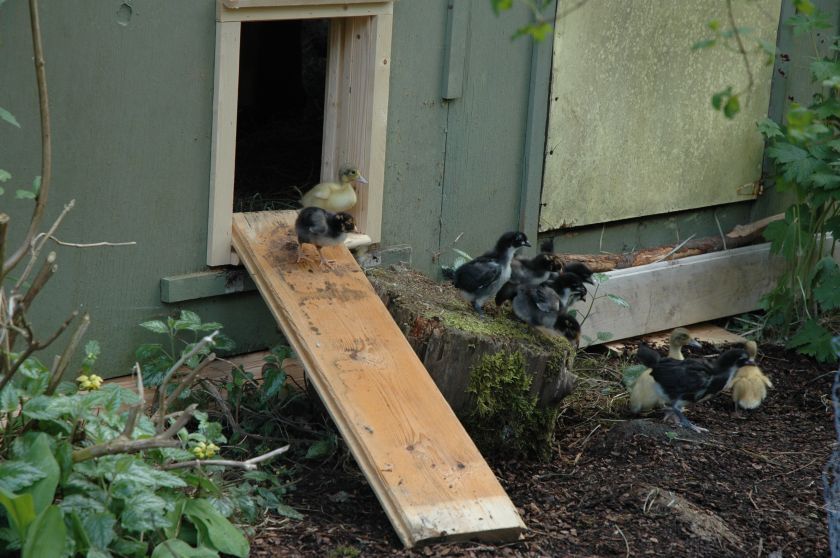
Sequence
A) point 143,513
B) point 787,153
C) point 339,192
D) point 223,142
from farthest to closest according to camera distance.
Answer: point 787,153
point 339,192
point 223,142
point 143,513

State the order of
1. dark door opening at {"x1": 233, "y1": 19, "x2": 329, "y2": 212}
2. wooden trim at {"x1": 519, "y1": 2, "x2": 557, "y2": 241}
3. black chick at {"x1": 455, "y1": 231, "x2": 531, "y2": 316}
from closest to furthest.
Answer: black chick at {"x1": 455, "y1": 231, "x2": 531, "y2": 316} → wooden trim at {"x1": 519, "y1": 2, "x2": 557, "y2": 241} → dark door opening at {"x1": 233, "y1": 19, "x2": 329, "y2": 212}

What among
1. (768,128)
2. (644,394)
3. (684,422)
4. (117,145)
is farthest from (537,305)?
(768,128)

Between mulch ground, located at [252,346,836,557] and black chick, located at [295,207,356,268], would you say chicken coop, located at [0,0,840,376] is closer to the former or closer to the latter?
black chick, located at [295,207,356,268]

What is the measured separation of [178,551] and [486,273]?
2.61 metres

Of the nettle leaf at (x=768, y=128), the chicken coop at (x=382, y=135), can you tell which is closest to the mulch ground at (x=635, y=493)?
the chicken coop at (x=382, y=135)

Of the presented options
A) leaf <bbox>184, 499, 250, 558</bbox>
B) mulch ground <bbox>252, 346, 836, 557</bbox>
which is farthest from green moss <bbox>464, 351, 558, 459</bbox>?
leaf <bbox>184, 499, 250, 558</bbox>

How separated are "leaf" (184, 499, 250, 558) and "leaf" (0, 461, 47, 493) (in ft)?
2.31

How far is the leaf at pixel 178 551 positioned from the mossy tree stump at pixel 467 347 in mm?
1874

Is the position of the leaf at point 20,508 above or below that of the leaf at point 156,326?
below

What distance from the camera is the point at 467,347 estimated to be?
19.7 feet

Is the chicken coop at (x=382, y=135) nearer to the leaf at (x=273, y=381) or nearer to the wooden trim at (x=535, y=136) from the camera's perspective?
the wooden trim at (x=535, y=136)

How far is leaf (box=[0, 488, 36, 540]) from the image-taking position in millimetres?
3994

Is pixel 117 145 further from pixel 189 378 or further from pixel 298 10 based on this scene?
pixel 189 378

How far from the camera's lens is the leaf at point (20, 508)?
3.99 meters
